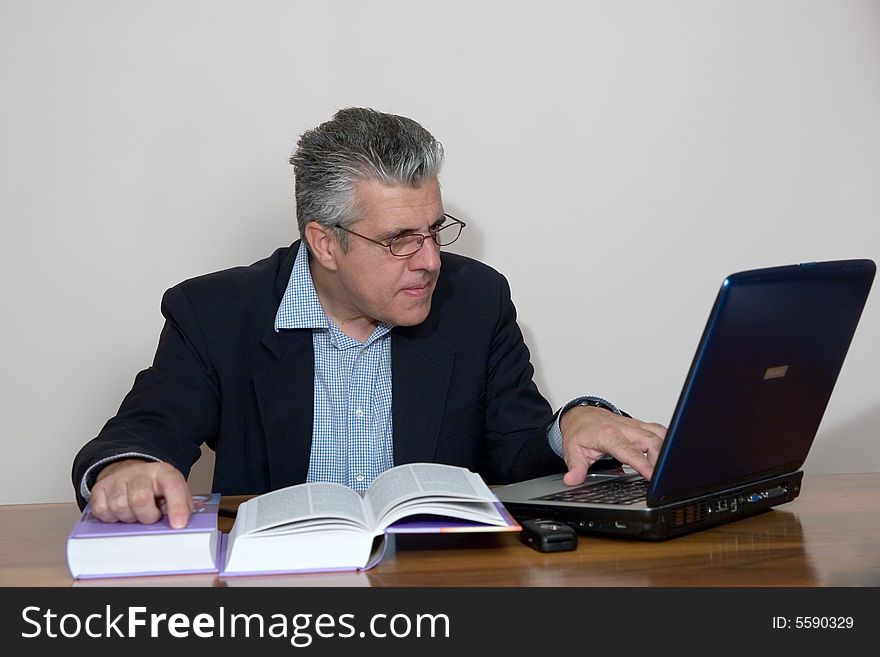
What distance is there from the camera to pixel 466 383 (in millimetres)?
2180

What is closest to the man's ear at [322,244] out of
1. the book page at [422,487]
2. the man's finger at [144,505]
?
the book page at [422,487]

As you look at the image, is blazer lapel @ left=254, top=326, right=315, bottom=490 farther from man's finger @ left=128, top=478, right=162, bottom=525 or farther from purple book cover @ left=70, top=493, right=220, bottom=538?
man's finger @ left=128, top=478, right=162, bottom=525

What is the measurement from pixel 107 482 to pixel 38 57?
1587 millimetres

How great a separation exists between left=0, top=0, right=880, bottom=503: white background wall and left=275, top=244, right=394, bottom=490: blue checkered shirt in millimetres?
659

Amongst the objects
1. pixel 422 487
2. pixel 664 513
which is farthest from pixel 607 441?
pixel 422 487

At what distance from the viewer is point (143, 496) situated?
1348mm

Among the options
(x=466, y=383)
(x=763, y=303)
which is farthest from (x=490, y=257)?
(x=763, y=303)

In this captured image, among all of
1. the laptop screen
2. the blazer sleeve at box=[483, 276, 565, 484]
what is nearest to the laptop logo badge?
the laptop screen

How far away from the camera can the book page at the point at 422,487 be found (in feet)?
4.33

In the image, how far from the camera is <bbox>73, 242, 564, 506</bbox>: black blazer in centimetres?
200

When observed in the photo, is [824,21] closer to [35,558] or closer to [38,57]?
[38,57]

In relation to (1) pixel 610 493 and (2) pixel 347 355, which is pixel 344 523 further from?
(2) pixel 347 355
